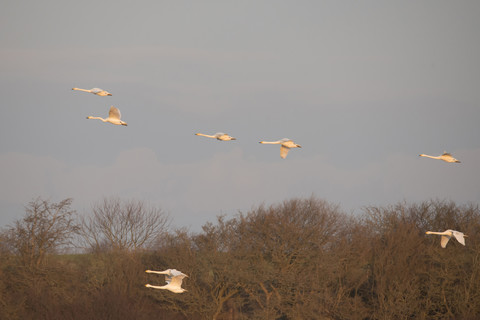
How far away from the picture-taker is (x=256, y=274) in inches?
2234

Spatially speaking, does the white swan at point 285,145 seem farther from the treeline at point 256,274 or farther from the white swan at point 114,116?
the treeline at point 256,274

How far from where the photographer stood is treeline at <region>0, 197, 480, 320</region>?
5250 centimetres

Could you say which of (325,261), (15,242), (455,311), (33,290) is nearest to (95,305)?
(33,290)

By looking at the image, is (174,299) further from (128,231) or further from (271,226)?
(128,231)

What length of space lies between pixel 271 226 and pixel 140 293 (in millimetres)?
11802

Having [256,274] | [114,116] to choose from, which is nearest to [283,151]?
[114,116]

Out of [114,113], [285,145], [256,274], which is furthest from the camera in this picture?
→ [256,274]

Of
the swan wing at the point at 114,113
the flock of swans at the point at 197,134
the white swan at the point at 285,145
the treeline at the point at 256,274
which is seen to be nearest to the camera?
the flock of swans at the point at 197,134

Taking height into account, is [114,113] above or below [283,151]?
above

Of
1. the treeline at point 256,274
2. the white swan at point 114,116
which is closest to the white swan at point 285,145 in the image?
the white swan at point 114,116

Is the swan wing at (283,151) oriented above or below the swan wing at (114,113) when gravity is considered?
below

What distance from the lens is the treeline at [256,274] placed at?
172 feet

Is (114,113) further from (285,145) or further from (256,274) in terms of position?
(256,274)

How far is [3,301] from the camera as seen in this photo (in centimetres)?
5078
